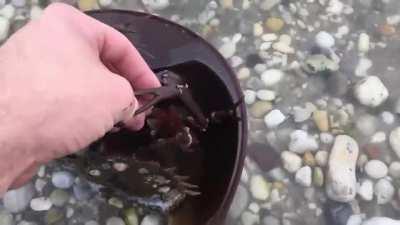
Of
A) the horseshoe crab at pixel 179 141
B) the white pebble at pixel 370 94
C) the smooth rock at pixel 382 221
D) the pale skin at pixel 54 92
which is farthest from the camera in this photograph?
the white pebble at pixel 370 94

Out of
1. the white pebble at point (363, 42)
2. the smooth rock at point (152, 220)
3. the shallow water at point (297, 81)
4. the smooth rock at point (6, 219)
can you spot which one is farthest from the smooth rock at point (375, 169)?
the smooth rock at point (6, 219)

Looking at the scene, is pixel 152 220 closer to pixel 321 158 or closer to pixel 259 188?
pixel 259 188

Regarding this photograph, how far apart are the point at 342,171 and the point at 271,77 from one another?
0.21m

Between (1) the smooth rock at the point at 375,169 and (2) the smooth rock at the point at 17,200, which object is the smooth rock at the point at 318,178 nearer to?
(1) the smooth rock at the point at 375,169

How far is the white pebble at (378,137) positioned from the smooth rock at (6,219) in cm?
61

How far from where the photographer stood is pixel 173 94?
2.33ft

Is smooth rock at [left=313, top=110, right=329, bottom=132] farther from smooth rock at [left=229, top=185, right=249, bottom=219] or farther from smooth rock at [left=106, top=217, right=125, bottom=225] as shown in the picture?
smooth rock at [left=106, top=217, right=125, bottom=225]

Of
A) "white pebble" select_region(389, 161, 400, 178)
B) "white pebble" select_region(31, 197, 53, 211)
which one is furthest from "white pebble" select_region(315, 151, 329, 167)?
"white pebble" select_region(31, 197, 53, 211)

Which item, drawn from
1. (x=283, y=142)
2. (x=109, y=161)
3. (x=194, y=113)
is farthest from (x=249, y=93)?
(x=109, y=161)

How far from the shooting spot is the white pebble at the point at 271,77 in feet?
3.33

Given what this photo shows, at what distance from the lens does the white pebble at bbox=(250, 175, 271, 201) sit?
933 mm

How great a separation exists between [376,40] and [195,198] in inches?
18.5

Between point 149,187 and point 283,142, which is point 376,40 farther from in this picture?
point 149,187

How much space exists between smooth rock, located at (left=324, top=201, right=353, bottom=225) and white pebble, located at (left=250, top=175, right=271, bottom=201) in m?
0.10
